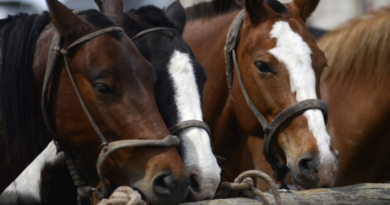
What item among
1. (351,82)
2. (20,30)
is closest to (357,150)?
(351,82)

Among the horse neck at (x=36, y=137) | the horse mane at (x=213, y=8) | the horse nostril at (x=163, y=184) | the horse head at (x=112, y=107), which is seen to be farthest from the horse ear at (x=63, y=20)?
the horse mane at (x=213, y=8)

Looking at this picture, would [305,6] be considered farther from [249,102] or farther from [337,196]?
[337,196]

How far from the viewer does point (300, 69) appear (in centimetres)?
285

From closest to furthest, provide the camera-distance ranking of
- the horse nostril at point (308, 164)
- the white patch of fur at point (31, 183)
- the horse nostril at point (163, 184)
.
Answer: the horse nostril at point (163, 184) < the horse nostril at point (308, 164) < the white patch of fur at point (31, 183)

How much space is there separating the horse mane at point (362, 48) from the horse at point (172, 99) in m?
1.48

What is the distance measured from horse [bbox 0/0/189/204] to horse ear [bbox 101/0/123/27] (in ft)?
1.27

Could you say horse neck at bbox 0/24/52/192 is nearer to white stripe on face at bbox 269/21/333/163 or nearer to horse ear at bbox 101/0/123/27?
horse ear at bbox 101/0/123/27

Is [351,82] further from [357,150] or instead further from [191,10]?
[191,10]

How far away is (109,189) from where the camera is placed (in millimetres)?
2295

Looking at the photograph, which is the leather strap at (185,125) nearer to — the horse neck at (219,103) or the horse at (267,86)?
the horse at (267,86)

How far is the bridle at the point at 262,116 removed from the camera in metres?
2.77

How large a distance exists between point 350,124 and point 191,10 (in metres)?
1.47

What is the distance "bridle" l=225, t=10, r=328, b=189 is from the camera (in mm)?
2766

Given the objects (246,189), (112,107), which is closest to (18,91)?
(112,107)
